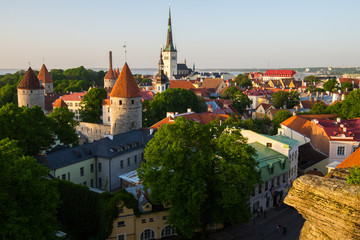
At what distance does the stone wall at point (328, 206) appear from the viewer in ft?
28.6

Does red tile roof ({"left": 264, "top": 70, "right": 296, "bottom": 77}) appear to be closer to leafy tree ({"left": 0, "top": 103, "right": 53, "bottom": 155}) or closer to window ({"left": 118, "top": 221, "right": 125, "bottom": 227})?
leafy tree ({"left": 0, "top": 103, "right": 53, "bottom": 155})

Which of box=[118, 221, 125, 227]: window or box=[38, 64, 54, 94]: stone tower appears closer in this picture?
box=[118, 221, 125, 227]: window

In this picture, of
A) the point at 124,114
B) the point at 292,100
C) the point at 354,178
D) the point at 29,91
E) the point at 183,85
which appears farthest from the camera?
the point at 183,85

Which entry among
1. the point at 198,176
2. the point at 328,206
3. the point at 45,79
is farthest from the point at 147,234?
the point at 45,79

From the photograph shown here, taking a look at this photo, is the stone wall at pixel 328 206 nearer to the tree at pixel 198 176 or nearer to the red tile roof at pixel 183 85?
the tree at pixel 198 176

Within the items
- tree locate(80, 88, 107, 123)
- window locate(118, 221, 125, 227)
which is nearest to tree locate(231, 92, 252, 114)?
tree locate(80, 88, 107, 123)

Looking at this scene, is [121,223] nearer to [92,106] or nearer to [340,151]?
[340,151]

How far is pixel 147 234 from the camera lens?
878 inches

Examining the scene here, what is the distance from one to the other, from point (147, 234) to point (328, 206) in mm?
15297

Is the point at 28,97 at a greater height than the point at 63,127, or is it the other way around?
the point at 28,97

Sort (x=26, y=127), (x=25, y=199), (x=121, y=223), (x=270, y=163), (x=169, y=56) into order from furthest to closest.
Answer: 1. (x=169, y=56)
2. (x=26, y=127)
3. (x=270, y=163)
4. (x=121, y=223)
5. (x=25, y=199)

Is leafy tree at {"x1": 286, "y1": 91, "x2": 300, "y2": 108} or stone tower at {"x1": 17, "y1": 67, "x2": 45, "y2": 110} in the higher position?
stone tower at {"x1": 17, "y1": 67, "x2": 45, "y2": 110}

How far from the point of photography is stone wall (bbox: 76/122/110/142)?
151ft

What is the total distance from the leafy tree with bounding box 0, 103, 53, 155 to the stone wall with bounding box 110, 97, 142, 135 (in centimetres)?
715
